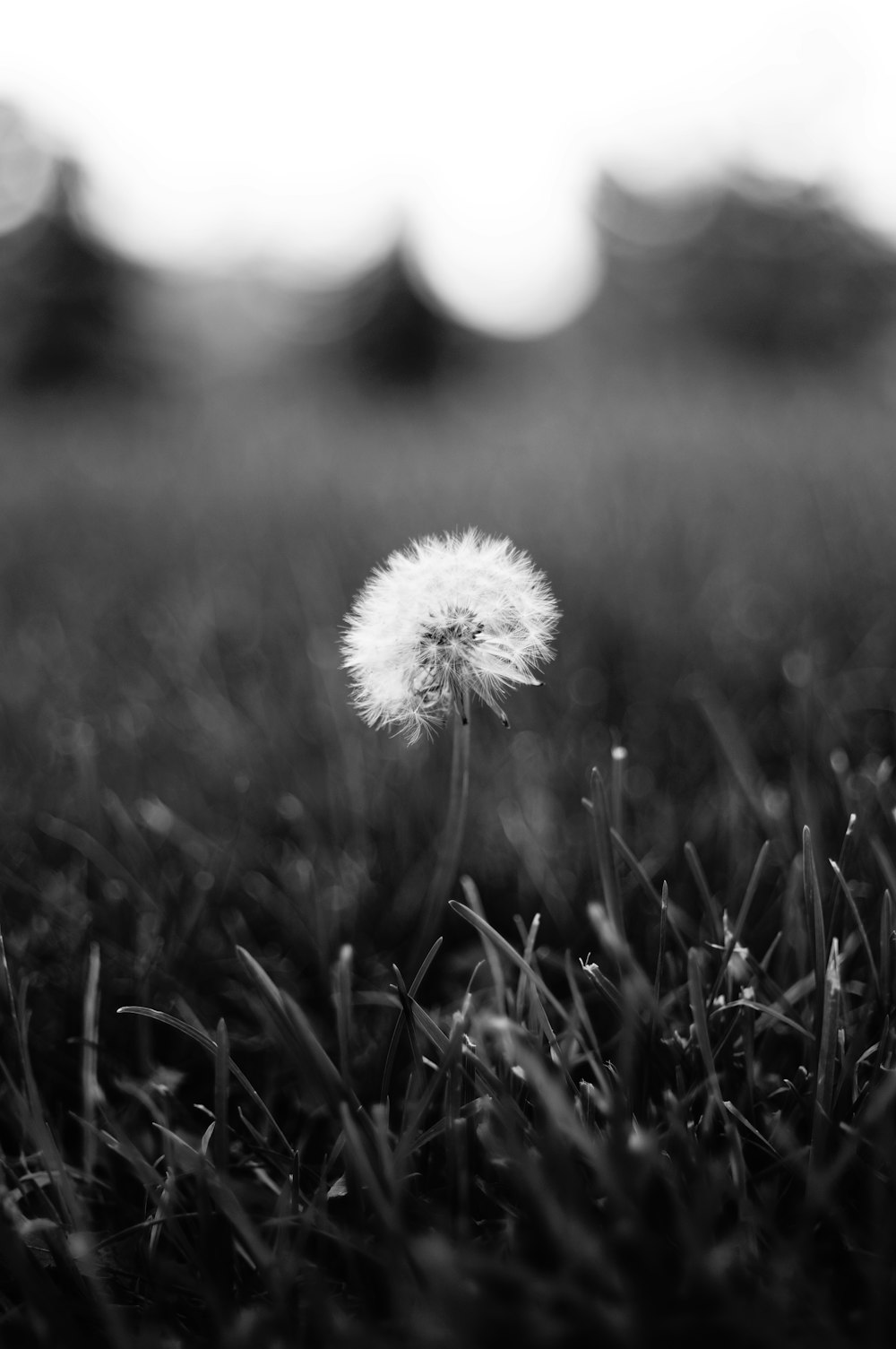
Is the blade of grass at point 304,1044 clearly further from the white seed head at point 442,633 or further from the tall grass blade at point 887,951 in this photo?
the tall grass blade at point 887,951

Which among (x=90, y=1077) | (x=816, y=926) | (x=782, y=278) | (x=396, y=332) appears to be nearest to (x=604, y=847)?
(x=816, y=926)

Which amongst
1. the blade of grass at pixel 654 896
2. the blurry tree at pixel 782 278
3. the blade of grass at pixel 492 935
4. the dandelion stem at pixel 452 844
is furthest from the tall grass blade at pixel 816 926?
the blurry tree at pixel 782 278

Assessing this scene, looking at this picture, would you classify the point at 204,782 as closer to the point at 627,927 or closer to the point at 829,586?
the point at 627,927

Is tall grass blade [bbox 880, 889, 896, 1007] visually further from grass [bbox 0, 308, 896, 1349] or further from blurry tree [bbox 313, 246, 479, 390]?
blurry tree [bbox 313, 246, 479, 390]

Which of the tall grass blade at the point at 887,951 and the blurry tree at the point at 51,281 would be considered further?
the blurry tree at the point at 51,281

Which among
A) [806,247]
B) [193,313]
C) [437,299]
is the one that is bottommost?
[193,313]

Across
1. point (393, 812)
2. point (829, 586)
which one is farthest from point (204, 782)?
point (829, 586)

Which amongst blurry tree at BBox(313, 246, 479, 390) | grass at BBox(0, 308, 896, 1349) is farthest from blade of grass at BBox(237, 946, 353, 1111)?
blurry tree at BBox(313, 246, 479, 390)
